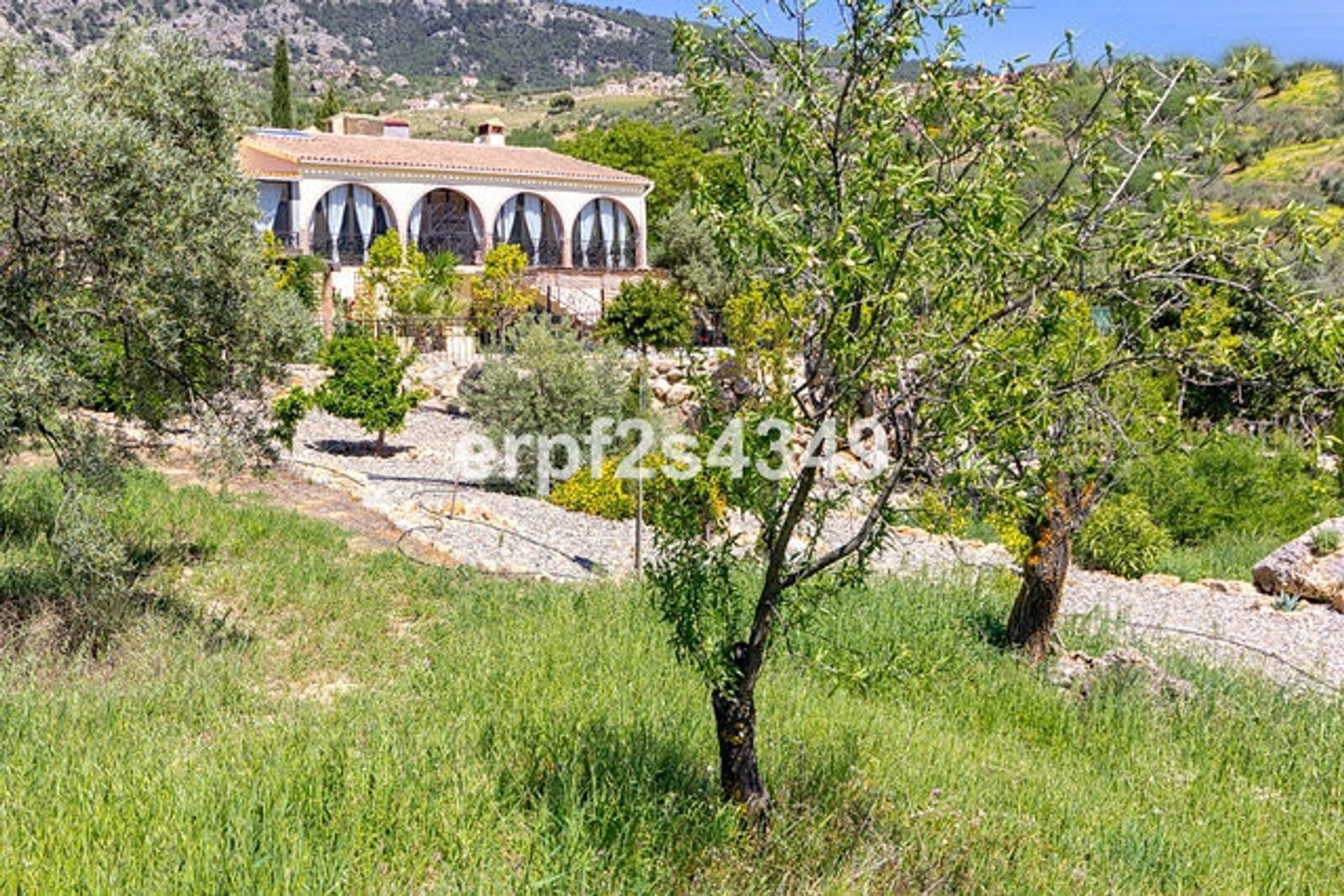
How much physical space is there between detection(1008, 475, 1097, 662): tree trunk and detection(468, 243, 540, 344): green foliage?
16835mm

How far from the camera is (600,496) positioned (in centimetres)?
1252

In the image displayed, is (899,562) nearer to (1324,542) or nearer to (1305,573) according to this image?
(1305,573)

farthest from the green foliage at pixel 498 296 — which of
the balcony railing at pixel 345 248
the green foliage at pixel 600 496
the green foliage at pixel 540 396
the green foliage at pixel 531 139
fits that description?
the green foliage at pixel 531 139

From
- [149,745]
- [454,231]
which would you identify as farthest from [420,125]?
[149,745]

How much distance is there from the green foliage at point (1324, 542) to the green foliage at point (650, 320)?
13.4m

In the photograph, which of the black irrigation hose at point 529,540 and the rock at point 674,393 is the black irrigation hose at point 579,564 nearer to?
the black irrigation hose at point 529,540

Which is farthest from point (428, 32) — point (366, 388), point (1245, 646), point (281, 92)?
point (1245, 646)

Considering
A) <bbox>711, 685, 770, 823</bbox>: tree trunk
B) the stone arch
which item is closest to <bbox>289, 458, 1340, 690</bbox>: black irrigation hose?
<bbox>711, 685, 770, 823</bbox>: tree trunk

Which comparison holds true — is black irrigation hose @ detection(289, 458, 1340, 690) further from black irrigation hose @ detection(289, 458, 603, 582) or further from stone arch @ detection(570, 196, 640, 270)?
stone arch @ detection(570, 196, 640, 270)

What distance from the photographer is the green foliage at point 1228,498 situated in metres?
13.2

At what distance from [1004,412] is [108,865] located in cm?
265

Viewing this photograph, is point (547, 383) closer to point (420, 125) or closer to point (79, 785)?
point (79, 785)

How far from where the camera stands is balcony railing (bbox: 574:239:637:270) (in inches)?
1415

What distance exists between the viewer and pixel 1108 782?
4754 mm
